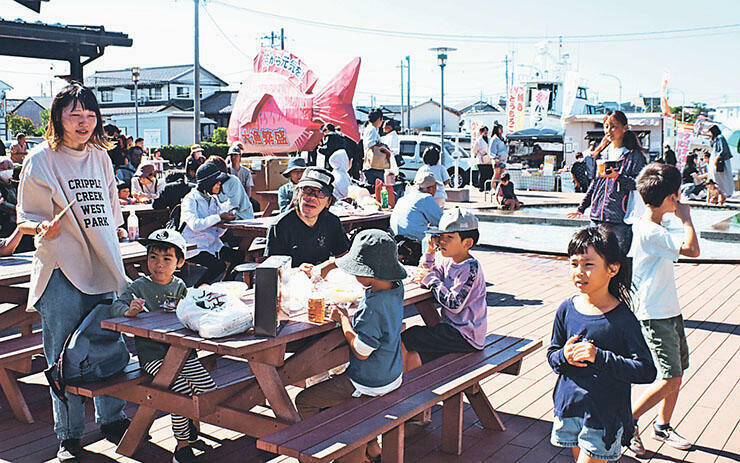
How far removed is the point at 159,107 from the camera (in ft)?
187

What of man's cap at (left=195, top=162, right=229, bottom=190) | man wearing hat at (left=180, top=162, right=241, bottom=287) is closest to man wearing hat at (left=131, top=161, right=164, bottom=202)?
man wearing hat at (left=180, top=162, right=241, bottom=287)

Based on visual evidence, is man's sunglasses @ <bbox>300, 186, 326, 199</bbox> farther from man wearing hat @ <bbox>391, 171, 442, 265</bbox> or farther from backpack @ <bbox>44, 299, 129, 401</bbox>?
man wearing hat @ <bbox>391, 171, 442, 265</bbox>

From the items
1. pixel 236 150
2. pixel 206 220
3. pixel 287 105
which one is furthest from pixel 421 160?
pixel 206 220

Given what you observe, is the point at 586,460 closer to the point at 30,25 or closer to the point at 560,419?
the point at 560,419

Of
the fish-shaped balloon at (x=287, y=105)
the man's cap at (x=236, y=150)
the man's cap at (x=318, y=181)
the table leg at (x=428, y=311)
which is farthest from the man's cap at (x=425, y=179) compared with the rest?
the fish-shaped balloon at (x=287, y=105)

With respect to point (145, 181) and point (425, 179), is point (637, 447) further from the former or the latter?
point (145, 181)

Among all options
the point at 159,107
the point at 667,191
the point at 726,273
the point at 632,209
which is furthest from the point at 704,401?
the point at 159,107

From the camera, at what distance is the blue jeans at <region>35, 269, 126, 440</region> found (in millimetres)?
3414

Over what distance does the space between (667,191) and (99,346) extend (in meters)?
2.97

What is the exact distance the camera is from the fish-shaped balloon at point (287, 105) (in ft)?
52.8

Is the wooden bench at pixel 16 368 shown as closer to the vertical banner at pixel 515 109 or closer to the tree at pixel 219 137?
the vertical banner at pixel 515 109

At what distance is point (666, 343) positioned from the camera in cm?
355

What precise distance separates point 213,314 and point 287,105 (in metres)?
14.9

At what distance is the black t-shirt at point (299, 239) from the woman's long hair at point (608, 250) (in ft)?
7.22
